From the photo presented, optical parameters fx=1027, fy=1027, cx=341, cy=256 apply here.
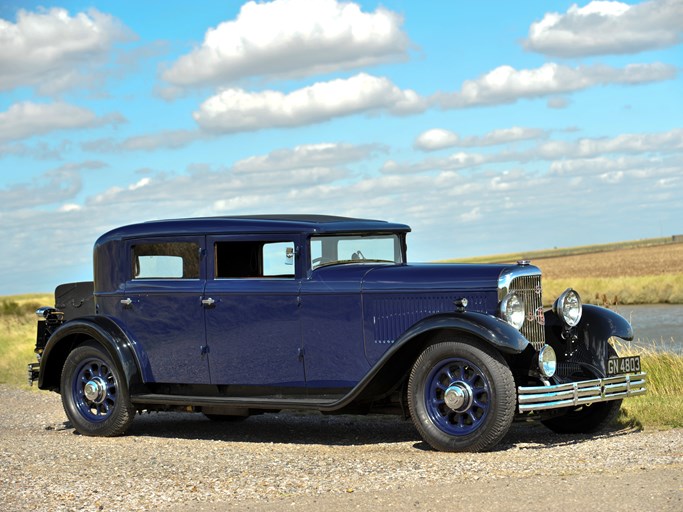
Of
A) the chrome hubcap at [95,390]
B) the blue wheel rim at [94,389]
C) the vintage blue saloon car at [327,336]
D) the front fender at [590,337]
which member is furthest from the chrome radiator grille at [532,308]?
the chrome hubcap at [95,390]

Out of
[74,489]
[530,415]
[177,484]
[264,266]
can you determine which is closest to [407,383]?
[530,415]

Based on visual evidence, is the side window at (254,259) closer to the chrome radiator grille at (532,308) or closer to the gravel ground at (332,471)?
the gravel ground at (332,471)

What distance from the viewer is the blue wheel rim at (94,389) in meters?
10.5

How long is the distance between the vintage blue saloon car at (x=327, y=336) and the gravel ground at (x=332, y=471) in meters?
0.39

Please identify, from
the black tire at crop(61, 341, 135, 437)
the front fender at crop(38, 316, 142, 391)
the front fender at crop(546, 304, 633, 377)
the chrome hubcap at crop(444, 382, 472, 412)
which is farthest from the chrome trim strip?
the black tire at crop(61, 341, 135, 437)

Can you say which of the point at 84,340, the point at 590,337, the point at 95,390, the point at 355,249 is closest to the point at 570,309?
the point at 590,337

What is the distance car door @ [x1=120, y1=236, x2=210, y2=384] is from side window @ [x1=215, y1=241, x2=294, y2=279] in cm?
21

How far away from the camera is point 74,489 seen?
7328 millimetres

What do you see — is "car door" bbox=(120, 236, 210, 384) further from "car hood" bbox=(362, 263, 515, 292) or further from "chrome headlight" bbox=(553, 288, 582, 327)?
"chrome headlight" bbox=(553, 288, 582, 327)

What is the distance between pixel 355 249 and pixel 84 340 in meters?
3.20

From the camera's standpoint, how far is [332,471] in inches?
303

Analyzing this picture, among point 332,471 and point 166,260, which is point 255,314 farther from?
point 332,471

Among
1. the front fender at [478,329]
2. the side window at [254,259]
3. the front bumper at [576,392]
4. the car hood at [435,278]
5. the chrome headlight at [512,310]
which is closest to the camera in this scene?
the front fender at [478,329]

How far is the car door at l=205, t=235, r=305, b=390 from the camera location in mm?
9383
